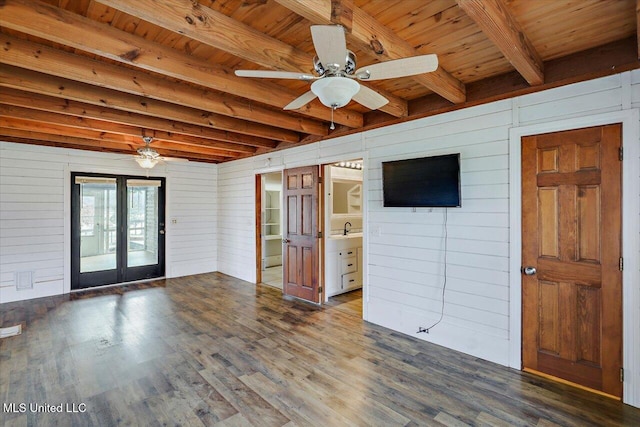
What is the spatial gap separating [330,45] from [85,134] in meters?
4.56

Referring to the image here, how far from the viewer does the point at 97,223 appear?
228 inches

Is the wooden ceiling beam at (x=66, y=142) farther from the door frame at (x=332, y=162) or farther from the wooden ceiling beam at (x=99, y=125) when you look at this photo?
the door frame at (x=332, y=162)

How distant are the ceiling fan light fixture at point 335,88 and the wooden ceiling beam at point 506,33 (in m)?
0.66

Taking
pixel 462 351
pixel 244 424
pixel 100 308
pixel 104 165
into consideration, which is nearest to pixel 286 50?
pixel 244 424

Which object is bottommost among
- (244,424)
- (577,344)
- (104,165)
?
(244,424)

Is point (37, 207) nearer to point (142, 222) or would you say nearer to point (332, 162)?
point (142, 222)

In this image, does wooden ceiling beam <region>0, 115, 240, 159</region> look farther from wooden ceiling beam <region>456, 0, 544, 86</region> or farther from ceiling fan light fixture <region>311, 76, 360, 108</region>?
wooden ceiling beam <region>456, 0, 544, 86</region>

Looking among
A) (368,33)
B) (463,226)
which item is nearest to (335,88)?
(368,33)

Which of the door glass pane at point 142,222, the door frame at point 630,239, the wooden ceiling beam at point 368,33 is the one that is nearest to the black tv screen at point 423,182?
the wooden ceiling beam at point 368,33

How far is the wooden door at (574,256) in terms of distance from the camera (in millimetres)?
2443

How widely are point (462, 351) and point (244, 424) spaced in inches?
88.2

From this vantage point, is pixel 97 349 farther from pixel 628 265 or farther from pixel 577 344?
pixel 628 265

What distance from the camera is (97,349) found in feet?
10.7

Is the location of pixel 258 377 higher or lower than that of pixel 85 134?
lower
